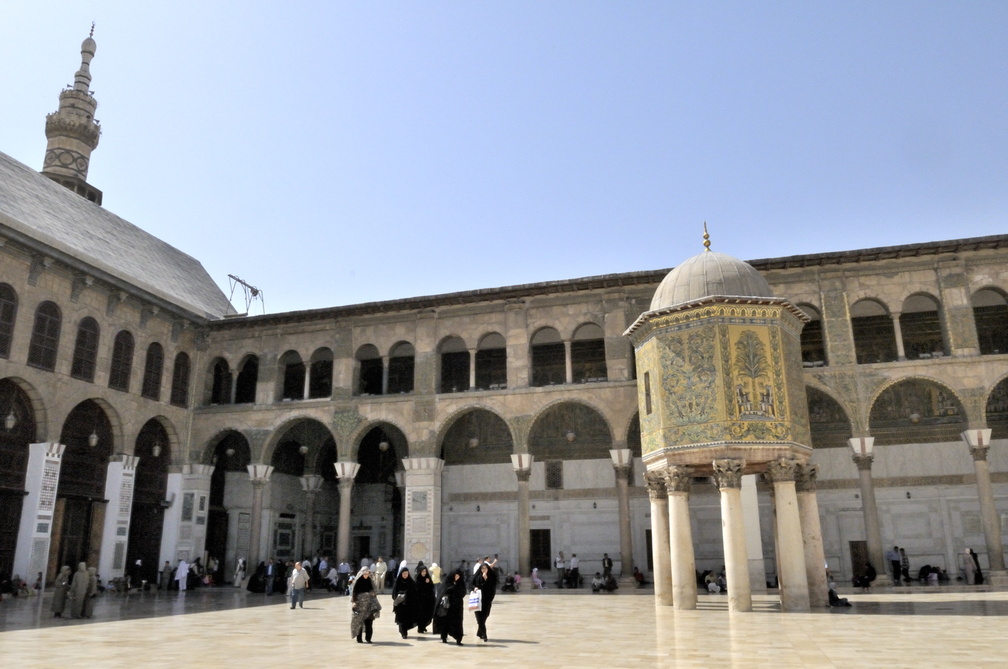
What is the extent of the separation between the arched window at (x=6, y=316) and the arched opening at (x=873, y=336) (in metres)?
21.6

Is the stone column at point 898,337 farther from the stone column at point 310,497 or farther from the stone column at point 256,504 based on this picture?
the stone column at point 310,497

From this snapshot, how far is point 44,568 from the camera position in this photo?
18.0 m

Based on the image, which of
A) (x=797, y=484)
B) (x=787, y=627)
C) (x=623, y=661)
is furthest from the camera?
(x=797, y=484)

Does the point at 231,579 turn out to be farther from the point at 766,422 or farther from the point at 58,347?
the point at 766,422

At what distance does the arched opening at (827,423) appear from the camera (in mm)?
21641

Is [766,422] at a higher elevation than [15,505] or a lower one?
higher

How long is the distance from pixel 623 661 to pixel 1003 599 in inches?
427

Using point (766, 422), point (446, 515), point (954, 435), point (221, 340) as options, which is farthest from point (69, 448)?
point (954, 435)

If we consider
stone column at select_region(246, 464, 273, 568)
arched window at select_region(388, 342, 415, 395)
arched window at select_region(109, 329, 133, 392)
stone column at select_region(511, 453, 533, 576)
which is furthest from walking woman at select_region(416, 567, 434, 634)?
arched window at select_region(388, 342, 415, 395)

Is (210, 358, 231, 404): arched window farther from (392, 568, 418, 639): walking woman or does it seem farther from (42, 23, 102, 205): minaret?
(392, 568, 418, 639): walking woman

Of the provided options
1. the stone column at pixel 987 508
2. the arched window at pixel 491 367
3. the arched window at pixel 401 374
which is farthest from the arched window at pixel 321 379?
the stone column at pixel 987 508

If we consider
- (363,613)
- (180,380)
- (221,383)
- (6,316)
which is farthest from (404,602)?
(221,383)

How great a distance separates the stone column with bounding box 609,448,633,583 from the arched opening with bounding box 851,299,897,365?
759 centimetres

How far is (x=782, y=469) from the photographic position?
13867 mm
